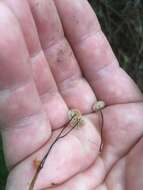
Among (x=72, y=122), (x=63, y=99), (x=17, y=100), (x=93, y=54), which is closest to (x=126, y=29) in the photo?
(x=93, y=54)

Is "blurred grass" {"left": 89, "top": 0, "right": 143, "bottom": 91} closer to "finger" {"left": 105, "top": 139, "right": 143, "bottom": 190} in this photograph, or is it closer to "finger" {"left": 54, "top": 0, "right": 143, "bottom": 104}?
"finger" {"left": 54, "top": 0, "right": 143, "bottom": 104}

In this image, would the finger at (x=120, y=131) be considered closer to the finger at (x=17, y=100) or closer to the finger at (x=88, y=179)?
the finger at (x=88, y=179)

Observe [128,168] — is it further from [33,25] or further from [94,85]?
[33,25]

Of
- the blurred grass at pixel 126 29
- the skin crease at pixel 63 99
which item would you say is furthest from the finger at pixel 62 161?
the blurred grass at pixel 126 29

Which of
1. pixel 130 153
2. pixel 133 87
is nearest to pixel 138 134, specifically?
pixel 130 153

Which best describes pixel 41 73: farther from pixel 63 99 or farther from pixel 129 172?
pixel 129 172

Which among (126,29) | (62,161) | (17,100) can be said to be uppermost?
(17,100)

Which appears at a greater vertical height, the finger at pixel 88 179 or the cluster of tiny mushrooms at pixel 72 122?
the cluster of tiny mushrooms at pixel 72 122

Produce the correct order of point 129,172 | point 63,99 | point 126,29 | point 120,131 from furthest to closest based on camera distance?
point 126,29 → point 63,99 → point 120,131 → point 129,172
